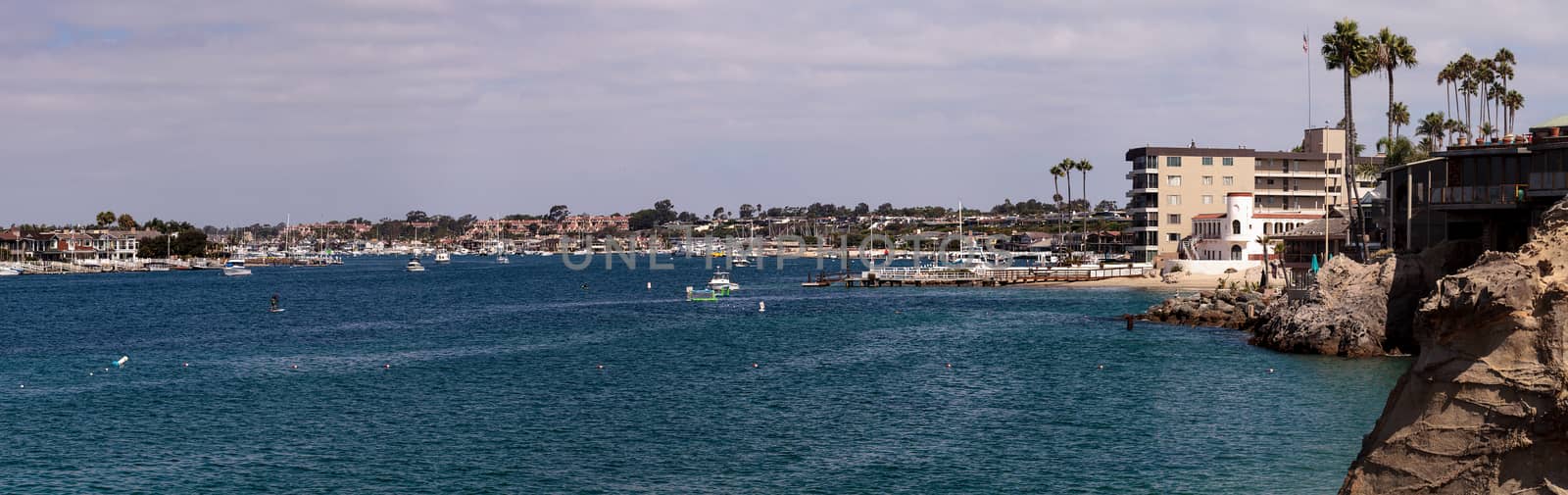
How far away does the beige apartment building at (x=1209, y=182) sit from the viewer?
141 metres

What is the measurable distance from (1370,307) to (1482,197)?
25.0ft

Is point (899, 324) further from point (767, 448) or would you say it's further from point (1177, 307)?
point (767, 448)

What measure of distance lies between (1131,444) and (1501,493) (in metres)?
17.5

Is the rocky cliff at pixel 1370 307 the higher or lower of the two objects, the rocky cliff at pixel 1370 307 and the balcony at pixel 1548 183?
the lower

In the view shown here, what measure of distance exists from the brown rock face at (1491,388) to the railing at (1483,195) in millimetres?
34198

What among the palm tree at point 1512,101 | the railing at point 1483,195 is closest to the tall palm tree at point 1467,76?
the palm tree at point 1512,101

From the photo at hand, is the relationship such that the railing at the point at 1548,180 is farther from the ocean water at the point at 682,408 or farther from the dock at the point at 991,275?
the dock at the point at 991,275

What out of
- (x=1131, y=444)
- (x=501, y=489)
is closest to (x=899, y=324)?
(x=1131, y=444)

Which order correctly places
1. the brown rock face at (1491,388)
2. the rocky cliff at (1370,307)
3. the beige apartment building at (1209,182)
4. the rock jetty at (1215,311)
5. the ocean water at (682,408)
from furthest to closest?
1. the beige apartment building at (1209,182)
2. the rock jetty at (1215,311)
3. the rocky cliff at (1370,307)
4. the ocean water at (682,408)
5. the brown rock face at (1491,388)

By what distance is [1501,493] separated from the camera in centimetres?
1911

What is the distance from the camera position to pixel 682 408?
4519 centimetres

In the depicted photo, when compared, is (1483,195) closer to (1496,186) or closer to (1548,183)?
(1496,186)

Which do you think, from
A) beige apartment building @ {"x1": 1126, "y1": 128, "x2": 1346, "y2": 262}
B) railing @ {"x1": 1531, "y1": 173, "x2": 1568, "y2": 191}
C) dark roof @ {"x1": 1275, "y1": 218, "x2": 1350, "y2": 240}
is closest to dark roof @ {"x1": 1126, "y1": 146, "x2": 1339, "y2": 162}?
beige apartment building @ {"x1": 1126, "y1": 128, "x2": 1346, "y2": 262}

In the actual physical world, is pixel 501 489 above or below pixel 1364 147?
below
